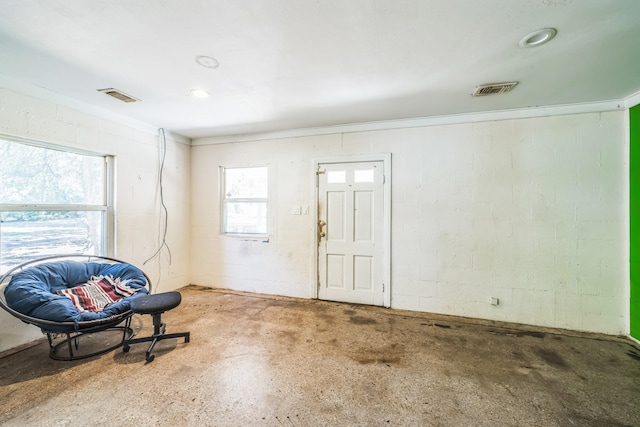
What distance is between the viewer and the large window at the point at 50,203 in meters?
2.42

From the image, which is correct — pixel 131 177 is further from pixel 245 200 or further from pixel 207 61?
pixel 207 61

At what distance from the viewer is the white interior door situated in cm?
353

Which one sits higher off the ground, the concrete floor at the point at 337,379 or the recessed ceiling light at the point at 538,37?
the recessed ceiling light at the point at 538,37

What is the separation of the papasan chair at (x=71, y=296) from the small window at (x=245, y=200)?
1594mm

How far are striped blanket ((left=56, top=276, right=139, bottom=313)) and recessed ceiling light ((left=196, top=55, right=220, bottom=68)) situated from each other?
2.27 metres

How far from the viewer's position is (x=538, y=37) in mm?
1760

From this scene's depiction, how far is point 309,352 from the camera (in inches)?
93.4

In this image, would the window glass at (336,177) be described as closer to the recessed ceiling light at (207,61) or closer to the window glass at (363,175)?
the window glass at (363,175)

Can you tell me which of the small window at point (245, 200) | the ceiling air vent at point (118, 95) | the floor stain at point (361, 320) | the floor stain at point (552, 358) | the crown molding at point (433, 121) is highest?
the ceiling air vent at point (118, 95)

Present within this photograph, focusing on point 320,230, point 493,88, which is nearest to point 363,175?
point 320,230

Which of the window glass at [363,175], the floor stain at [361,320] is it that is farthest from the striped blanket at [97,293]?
the window glass at [363,175]

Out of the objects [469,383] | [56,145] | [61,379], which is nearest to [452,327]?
[469,383]

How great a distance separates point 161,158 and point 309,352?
3.43 metres

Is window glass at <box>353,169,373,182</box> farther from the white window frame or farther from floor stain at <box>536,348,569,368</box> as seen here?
floor stain at <box>536,348,569,368</box>
